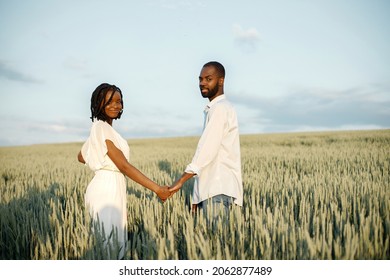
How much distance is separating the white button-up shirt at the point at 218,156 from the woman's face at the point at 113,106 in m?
0.68

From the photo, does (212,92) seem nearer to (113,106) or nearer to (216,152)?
(216,152)

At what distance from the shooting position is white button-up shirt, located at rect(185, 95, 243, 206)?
2.65m

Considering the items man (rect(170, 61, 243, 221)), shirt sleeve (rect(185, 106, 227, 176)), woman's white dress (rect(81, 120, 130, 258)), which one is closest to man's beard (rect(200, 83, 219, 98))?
man (rect(170, 61, 243, 221))

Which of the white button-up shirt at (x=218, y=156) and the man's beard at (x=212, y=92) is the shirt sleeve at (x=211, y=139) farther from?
the man's beard at (x=212, y=92)

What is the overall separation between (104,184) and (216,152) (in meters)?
0.88

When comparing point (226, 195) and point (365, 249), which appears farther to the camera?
point (226, 195)

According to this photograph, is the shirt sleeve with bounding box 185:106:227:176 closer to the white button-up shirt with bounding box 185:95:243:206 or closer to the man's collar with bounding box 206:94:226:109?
the white button-up shirt with bounding box 185:95:243:206

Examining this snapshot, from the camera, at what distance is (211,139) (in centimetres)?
264

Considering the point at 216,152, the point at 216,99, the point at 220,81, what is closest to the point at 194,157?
the point at 216,152

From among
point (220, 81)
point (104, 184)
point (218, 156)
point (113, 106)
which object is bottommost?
point (104, 184)
